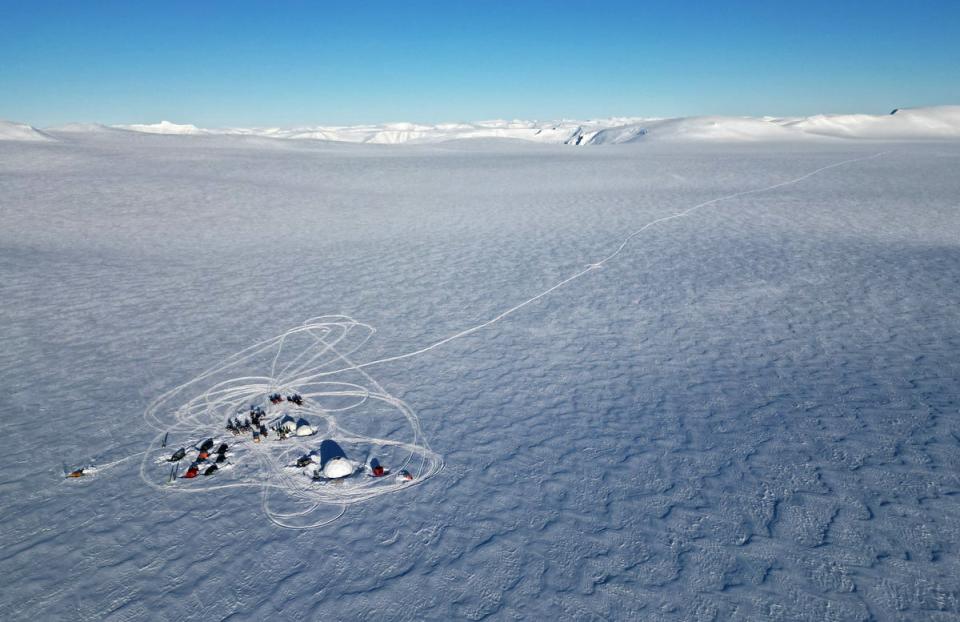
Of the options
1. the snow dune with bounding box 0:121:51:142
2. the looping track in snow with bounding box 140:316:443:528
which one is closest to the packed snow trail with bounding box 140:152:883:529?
the looping track in snow with bounding box 140:316:443:528

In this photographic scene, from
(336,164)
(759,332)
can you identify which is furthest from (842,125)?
(759,332)

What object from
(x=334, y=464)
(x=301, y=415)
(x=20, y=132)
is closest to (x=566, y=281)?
(x=301, y=415)

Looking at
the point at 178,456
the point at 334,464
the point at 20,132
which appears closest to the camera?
the point at 334,464

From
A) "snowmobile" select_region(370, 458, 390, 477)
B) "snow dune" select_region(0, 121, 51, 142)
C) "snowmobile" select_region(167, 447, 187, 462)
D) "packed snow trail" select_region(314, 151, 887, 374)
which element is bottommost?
"snowmobile" select_region(370, 458, 390, 477)

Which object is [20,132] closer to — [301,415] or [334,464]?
[301,415]

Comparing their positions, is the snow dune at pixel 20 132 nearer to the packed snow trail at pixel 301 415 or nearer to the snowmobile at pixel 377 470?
the packed snow trail at pixel 301 415

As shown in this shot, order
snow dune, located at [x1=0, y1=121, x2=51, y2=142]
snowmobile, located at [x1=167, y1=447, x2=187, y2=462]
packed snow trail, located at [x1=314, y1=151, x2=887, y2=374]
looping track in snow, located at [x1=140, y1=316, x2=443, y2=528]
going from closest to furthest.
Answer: looping track in snow, located at [x1=140, y1=316, x2=443, y2=528] < snowmobile, located at [x1=167, y1=447, x2=187, y2=462] < packed snow trail, located at [x1=314, y1=151, x2=887, y2=374] < snow dune, located at [x1=0, y1=121, x2=51, y2=142]

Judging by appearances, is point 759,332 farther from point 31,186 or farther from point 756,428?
point 31,186

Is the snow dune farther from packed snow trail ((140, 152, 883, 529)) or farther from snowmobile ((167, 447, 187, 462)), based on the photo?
snowmobile ((167, 447, 187, 462))
